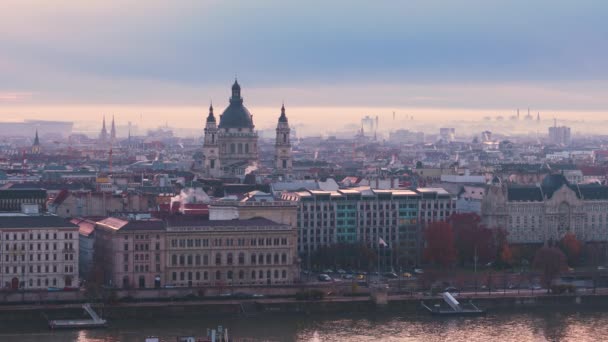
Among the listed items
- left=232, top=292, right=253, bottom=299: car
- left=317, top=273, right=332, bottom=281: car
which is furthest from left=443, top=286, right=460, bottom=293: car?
left=232, top=292, right=253, bottom=299: car

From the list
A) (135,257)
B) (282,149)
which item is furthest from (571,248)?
(282,149)

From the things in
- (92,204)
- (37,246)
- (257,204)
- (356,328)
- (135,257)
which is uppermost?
(257,204)

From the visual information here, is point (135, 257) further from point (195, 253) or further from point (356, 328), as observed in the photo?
point (356, 328)

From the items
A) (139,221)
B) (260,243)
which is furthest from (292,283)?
(139,221)

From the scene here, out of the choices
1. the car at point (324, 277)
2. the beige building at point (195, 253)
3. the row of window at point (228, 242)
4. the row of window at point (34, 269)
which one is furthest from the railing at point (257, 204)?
the row of window at point (34, 269)

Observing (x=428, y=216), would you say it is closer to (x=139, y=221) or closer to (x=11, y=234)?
(x=139, y=221)

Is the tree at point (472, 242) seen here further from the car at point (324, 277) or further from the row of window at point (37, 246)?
the row of window at point (37, 246)

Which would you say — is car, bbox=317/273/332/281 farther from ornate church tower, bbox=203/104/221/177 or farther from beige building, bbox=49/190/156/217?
ornate church tower, bbox=203/104/221/177
